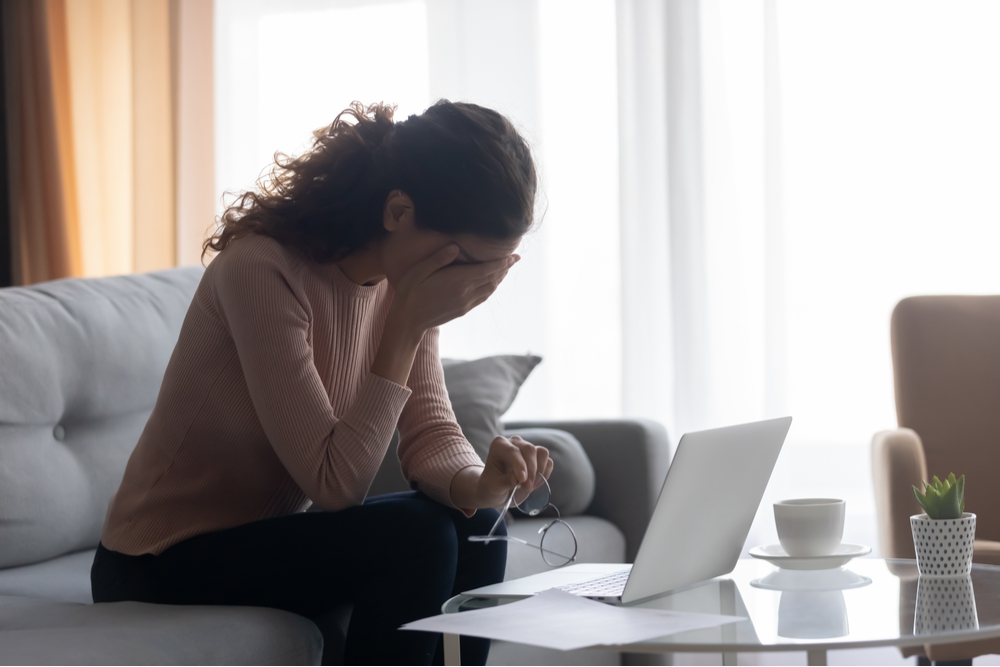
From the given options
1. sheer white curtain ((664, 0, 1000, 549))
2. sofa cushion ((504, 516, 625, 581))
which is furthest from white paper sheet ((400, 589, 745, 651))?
sheer white curtain ((664, 0, 1000, 549))

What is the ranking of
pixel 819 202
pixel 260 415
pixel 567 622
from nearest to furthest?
pixel 567 622 → pixel 260 415 → pixel 819 202

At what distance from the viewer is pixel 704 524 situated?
3.07 feet

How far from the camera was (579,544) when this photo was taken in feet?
5.52

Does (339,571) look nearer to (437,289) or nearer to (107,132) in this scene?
(437,289)

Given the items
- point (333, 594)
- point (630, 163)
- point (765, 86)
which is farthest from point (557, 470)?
point (765, 86)

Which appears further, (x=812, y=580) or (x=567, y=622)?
(x=812, y=580)

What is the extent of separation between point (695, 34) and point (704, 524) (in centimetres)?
195

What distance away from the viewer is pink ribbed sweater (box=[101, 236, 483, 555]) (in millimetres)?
1086

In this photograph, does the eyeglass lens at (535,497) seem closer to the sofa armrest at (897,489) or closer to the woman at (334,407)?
the woman at (334,407)

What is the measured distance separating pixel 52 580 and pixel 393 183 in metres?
0.80

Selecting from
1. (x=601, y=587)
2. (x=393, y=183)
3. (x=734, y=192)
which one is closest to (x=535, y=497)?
(x=601, y=587)

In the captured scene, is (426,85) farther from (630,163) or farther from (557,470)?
(557,470)

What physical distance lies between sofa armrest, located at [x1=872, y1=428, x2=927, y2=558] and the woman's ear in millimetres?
974

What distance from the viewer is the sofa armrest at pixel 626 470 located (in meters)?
1.91
